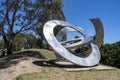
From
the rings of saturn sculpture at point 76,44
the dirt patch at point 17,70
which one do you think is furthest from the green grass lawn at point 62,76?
the rings of saturn sculpture at point 76,44

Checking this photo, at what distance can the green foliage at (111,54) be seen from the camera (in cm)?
2074

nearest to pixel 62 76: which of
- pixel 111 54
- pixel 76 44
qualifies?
pixel 76 44

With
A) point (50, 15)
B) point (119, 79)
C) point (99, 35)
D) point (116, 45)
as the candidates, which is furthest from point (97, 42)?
point (119, 79)

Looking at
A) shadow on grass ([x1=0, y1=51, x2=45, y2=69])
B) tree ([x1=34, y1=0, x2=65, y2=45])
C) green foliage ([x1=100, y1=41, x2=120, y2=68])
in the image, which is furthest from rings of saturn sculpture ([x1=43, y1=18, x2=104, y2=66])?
tree ([x1=34, y1=0, x2=65, y2=45])

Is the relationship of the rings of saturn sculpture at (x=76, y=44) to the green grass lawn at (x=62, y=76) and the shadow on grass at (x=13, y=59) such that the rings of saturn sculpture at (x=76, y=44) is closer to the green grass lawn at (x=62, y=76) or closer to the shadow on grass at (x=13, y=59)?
the green grass lawn at (x=62, y=76)

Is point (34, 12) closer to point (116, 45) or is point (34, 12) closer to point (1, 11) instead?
point (1, 11)

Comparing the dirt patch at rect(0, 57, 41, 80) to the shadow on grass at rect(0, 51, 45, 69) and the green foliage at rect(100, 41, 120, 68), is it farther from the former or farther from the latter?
the green foliage at rect(100, 41, 120, 68)

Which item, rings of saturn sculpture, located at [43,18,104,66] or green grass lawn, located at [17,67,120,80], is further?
Answer: rings of saturn sculpture, located at [43,18,104,66]

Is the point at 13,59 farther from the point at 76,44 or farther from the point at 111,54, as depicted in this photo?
the point at 111,54

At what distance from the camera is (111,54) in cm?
2177

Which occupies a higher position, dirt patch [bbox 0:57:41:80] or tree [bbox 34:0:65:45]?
tree [bbox 34:0:65:45]

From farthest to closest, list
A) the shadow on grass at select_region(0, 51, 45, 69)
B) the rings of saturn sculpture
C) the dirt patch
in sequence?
the shadow on grass at select_region(0, 51, 45, 69)
the rings of saturn sculpture
the dirt patch

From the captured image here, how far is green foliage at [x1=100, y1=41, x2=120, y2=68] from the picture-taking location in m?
20.7

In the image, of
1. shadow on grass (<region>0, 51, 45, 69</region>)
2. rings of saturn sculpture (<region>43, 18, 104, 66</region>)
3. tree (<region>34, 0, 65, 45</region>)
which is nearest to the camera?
rings of saturn sculpture (<region>43, 18, 104, 66</region>)
